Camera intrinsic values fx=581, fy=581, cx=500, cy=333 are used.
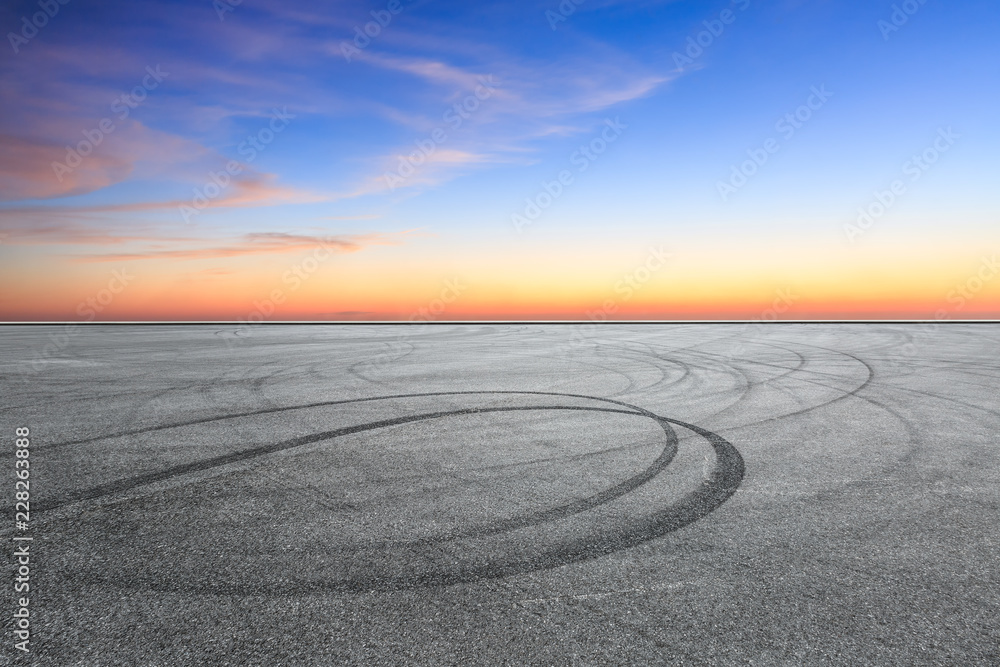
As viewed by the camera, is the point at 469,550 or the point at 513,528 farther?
the point at 513,528

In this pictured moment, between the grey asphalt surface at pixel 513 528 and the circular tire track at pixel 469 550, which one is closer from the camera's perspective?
the grey asphalt surface at pixel 513 528

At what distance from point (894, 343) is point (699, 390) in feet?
39.4

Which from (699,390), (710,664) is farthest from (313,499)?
(699,390)

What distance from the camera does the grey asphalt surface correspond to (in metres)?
2.71

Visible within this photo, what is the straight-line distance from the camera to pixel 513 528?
3908 millimetres

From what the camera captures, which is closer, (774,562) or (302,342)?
(774,562)

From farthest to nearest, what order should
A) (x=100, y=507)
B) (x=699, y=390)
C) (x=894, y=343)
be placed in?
1. (x=894, y=343)
2. (x=699, y=390)
3. (x=100, y=507)

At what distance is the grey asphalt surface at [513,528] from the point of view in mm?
2711

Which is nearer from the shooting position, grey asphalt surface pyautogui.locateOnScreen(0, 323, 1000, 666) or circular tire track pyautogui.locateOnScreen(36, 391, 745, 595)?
grey asphalt surface pyautogui.locateOnScreen(0, 323, 1000, 666)

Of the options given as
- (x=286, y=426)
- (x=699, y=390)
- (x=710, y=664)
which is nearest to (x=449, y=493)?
(x=710, y=664)

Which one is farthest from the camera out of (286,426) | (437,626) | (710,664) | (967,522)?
(286,426)

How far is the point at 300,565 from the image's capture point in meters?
3.42

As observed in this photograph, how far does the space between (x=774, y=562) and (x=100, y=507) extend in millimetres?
4719

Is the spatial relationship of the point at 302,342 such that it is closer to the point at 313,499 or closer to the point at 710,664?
the point at 313,499
